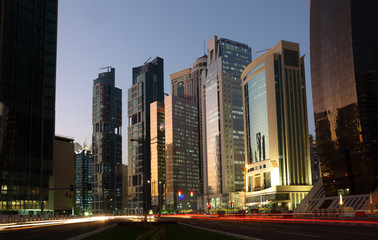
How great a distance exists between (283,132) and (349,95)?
2971 inches

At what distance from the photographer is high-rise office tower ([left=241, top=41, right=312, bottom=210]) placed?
176375 millimetres

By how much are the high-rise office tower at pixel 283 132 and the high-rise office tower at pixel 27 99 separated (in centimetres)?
9282

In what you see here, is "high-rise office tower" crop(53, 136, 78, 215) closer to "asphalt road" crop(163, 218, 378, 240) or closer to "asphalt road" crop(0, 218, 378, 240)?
"asphalt road" crop(0, 218, 378, 240)

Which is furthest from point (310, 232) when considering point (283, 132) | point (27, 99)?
point (283, 132)

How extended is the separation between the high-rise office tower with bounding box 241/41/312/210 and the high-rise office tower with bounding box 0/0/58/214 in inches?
3654

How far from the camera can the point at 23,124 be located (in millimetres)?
121188

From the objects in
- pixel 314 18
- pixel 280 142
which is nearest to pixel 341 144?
pixel 314 18

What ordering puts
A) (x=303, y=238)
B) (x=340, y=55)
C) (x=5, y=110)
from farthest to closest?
(x=340, y=55), (x=5, y=110), (x=303, y=238)

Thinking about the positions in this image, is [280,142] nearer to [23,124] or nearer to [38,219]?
[23,124]

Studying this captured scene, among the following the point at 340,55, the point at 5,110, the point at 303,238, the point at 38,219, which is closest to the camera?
the point at 303,238

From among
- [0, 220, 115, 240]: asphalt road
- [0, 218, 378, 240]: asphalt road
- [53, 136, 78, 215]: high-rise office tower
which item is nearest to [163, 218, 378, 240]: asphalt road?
[0, 218, 378, 240]: asphalt road

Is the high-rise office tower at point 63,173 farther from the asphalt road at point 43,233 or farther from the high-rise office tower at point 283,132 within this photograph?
the asphalt road at point 43,233

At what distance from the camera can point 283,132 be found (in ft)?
586

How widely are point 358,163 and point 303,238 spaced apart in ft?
289
